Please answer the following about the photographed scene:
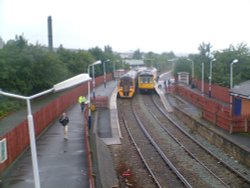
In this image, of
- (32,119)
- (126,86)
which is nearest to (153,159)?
(32,119)

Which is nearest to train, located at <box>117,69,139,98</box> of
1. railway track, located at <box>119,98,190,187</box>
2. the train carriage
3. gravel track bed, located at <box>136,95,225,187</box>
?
the train carriage

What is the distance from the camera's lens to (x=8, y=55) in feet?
117

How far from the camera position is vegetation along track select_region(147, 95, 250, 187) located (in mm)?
15562

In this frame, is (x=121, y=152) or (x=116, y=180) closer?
(x=116, y=180)

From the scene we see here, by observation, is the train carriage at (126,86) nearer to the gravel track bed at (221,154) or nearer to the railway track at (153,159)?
the railway track at (153,159)

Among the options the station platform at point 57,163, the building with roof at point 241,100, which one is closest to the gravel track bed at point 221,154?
the building with roof at point 241,100

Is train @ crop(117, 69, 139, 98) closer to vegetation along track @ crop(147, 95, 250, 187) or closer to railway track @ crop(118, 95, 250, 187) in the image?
railway track @ crop(118, 95, 250, 187)

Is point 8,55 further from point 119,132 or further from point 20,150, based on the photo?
point 20,150

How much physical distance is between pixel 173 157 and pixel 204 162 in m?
1.76

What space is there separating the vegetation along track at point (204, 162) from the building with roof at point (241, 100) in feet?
13.1

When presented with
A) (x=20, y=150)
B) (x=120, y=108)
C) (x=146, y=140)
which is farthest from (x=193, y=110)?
(x=20, y=150)

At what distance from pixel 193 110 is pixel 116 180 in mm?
19326

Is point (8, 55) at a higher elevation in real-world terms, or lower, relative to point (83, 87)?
higher

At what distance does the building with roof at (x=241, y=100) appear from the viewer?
961 inches
